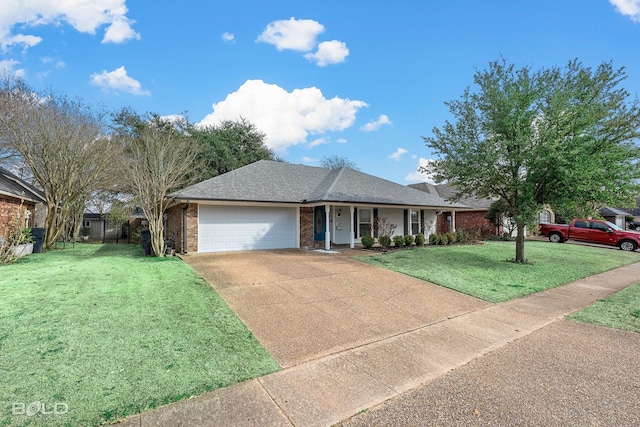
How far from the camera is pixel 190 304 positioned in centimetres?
545

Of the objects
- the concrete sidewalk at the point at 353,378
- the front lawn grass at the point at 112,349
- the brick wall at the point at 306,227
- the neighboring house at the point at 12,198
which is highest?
the neighboring house at the point at 12,198

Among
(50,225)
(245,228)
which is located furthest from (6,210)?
(245,228)

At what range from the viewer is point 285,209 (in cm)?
1443

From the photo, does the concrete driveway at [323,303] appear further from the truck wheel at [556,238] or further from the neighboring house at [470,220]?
the truck wheel at [556,238]

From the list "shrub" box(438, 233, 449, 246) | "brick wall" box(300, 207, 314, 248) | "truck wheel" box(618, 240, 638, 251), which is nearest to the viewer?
"brick wall" box(300, 207, 314, 248)

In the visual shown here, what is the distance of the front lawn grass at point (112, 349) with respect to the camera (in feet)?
8.98

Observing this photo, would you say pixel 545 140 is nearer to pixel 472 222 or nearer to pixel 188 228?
pixel 188 228

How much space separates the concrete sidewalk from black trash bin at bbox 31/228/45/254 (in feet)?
49.9

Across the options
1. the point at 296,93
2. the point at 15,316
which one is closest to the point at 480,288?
the point at 15,316

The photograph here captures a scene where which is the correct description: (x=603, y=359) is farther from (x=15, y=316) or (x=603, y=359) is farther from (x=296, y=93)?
(x=296, y=93)

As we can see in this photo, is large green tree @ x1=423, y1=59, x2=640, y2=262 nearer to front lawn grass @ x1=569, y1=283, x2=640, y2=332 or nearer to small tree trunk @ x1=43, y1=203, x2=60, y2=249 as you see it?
front lawn grass @ x1=569, y1=283, x2=640, y2=332

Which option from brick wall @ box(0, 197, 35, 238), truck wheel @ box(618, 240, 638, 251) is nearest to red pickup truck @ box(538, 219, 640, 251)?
truck wheel @ box(618, 240, 638, 251)

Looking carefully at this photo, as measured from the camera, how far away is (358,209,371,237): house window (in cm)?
1590

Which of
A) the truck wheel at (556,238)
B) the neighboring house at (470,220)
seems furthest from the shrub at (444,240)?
the truck wheel at (556,238)
